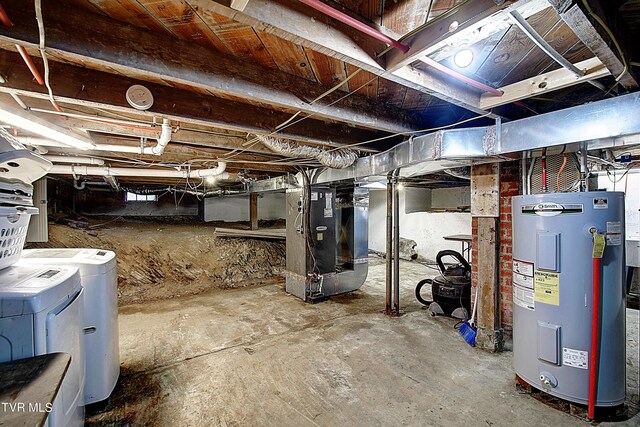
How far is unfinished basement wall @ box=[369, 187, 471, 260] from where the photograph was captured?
6.51 m

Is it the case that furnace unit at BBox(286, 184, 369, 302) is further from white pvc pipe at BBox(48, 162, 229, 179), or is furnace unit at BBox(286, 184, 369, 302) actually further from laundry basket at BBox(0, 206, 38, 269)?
laundry basket at BBox(0, 206, 38, 269)

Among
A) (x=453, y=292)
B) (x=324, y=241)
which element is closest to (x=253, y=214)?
(x=324, y=241)

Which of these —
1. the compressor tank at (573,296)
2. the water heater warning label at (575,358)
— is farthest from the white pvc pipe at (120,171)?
the water heater warning label at (575,358)

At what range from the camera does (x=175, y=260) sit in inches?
198

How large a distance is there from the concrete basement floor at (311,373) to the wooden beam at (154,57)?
2.02 metres

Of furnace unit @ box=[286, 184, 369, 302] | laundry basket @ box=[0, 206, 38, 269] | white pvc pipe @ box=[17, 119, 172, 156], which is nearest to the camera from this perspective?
laundry basket @ box=[0, 206, 38, 269]

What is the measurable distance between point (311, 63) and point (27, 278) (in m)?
1.84

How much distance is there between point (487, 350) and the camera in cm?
270

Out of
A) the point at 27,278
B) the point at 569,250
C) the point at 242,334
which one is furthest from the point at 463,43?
→ the point at 242,334

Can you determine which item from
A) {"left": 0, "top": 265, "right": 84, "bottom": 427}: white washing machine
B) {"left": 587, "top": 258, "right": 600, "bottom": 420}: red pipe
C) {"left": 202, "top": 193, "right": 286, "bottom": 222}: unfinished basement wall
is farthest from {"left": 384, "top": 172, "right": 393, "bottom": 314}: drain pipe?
{"left": 202, "top": 193, "right": 286, "bottom": 222}: unfinished basement wall

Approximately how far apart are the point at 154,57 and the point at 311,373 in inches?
94.6

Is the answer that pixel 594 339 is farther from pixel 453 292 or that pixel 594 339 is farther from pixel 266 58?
pixel 266 58

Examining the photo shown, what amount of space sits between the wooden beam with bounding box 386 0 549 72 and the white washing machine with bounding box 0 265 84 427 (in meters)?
1.95

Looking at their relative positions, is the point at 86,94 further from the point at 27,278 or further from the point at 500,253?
the point at 500,253
